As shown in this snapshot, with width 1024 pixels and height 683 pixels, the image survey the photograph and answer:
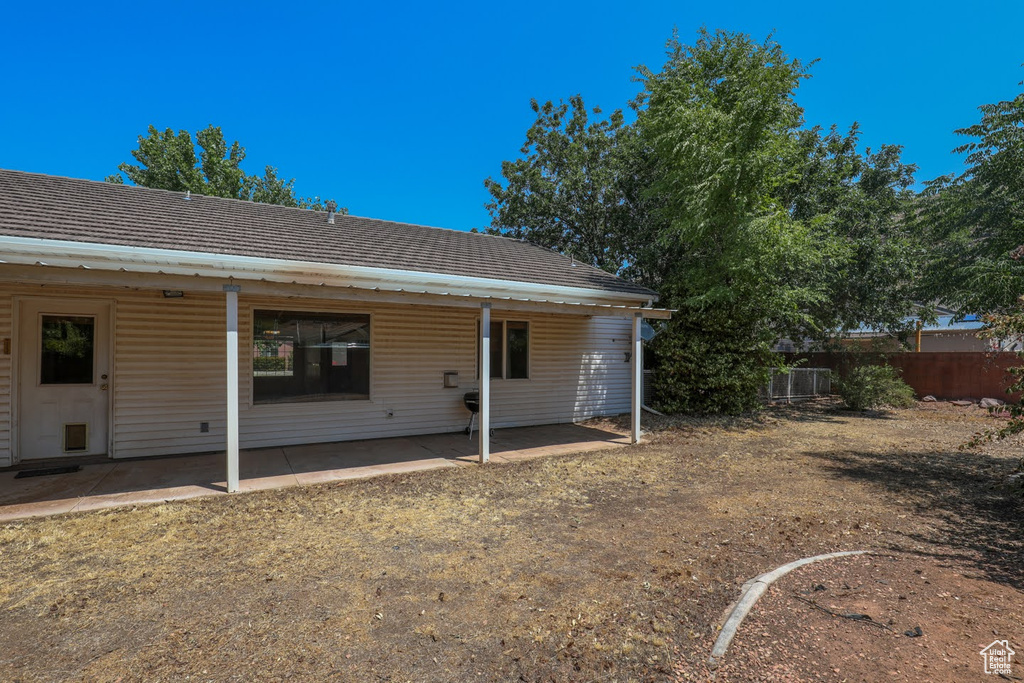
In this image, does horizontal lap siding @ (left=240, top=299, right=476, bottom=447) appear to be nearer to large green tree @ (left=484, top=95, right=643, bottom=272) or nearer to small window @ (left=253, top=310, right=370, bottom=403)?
small window @ (left=253, top=310, right=370, bottom=403)

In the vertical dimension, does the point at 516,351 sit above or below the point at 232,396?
above

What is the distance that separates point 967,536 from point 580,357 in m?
7.09

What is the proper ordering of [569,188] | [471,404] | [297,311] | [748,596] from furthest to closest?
[569,188]
[471,404]
[297,311]
[748,596]

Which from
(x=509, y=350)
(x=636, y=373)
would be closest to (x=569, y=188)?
(x=509, y=350)

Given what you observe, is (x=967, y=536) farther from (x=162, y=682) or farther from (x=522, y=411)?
(x=522, y=411)

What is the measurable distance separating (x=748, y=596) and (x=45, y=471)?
7892 millimetres

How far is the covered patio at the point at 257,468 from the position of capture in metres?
5.02

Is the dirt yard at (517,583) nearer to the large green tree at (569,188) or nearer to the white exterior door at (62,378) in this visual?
the white exterior door at (62,378)

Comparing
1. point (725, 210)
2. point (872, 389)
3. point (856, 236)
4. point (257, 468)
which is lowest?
point (257, 468)

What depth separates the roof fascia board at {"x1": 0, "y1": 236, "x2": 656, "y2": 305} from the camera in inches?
207

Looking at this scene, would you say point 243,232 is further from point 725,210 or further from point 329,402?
point 725,210

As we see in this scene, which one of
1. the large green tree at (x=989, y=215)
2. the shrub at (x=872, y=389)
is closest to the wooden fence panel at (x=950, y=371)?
the shrub at (x=872, y=389)

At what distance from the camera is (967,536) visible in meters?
4.18

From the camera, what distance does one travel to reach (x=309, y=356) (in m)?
7.71
